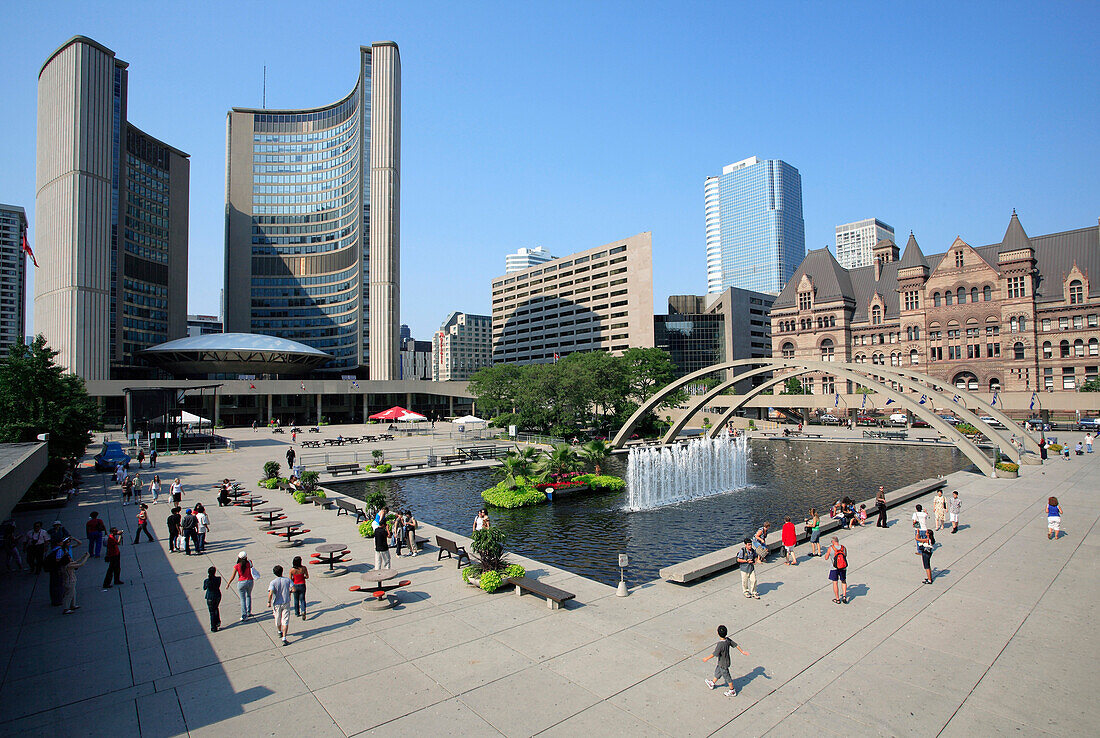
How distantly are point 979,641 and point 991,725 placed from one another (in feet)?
11.6

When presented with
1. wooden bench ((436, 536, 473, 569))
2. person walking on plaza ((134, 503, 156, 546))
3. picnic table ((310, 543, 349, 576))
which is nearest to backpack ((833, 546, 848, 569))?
wooden bench ((436, 536, 473, 569))

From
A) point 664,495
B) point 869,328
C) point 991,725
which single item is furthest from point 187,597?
point 869,328

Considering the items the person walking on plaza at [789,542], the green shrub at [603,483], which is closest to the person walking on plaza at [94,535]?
the person walking on plaza at [789,542]

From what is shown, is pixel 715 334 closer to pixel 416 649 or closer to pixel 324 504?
pixel 324 504

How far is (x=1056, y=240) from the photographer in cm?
7900

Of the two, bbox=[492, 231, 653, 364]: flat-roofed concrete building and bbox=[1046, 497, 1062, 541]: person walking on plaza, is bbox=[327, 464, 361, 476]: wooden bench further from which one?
bbox=[492, 231, 653, 364]: flat-roofed concrete building

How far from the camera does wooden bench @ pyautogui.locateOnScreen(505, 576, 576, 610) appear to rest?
12968mm

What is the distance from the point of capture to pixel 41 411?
28.5m

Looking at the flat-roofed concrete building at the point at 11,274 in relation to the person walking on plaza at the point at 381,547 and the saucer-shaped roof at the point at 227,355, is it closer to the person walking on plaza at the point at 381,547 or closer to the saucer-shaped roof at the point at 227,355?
the saucer-shaped roof at the point at 227,355

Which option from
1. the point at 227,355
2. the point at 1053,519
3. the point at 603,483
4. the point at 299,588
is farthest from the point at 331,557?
the point at 227,355

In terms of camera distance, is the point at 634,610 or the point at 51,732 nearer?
the point at 51,732

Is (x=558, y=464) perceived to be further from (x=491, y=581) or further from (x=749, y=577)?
(x=749, y=577)

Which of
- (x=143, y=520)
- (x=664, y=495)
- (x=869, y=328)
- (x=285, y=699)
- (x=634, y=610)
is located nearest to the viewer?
(x=285, y=699)

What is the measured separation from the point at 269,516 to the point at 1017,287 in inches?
3687
